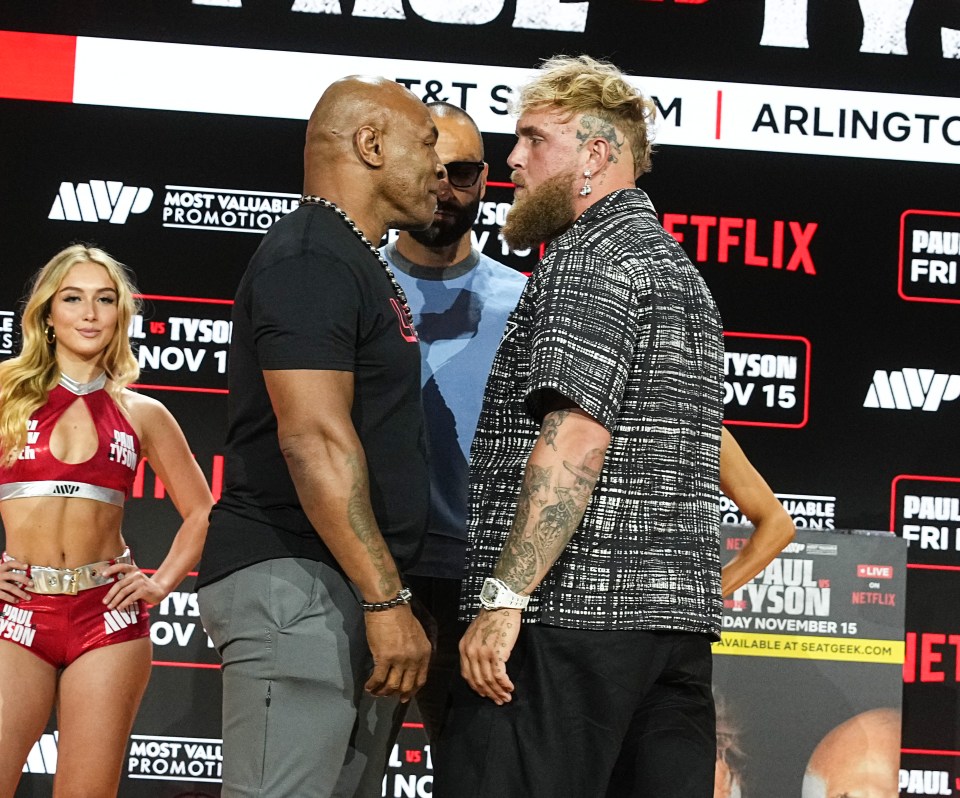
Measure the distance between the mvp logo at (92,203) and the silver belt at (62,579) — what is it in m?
1.41

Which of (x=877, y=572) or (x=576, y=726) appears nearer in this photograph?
(x=576, y=726)

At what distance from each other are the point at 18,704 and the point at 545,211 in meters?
1.94

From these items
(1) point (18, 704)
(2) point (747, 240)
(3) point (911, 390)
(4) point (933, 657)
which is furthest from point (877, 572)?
(1) point (18, 704)

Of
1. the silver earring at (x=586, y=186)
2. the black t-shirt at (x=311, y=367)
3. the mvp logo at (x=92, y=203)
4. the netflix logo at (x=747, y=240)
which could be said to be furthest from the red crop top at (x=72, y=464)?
the netflix logo at (x=747, y=240)

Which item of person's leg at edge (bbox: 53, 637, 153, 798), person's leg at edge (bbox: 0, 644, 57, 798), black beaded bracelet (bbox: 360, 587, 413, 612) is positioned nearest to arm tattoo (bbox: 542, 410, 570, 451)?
black beaded bracelet (bbox: 360, 587, 413, 612)

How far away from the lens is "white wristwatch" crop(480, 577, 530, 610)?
6.00ft

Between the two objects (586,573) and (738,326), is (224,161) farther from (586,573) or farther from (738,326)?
(586,573)

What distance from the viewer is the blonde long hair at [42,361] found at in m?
3.23

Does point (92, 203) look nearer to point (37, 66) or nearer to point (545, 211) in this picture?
point (37, 66)

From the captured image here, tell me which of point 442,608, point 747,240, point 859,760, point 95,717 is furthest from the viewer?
point 747,240

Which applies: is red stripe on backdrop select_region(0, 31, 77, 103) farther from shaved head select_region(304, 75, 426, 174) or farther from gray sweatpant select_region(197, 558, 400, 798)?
gray sweatpant select_region(197, 558, 400, 798)

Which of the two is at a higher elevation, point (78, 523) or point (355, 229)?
point (355, 229)

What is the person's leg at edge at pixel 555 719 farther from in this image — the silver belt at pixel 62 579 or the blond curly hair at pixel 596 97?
the silver belt at pixel 62 579

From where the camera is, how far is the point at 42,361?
334 centimetres
